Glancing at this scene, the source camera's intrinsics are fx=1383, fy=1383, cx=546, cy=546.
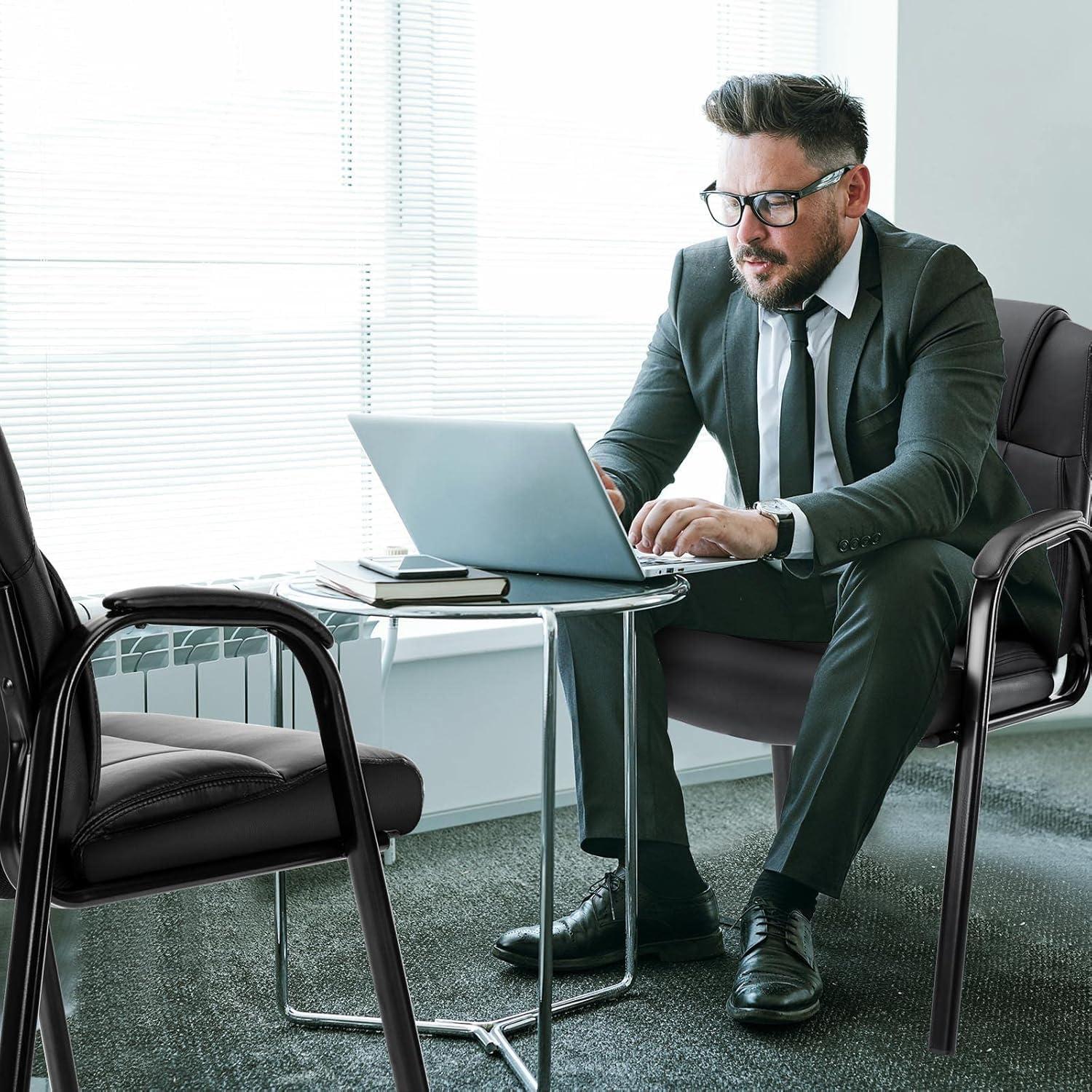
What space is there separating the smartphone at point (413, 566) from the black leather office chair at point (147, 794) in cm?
22

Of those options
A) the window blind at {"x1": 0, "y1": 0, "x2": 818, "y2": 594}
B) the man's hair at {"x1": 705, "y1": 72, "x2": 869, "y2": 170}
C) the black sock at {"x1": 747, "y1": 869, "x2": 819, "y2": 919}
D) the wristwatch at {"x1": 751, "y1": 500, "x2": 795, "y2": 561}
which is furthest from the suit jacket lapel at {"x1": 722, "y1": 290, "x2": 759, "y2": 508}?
the window blind at {"x1": 0, "y1": 0, "x2": 818, "y2": 594}

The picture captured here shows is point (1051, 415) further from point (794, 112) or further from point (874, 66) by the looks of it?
point (874, 66)

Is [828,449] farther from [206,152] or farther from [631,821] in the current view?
[206,152]

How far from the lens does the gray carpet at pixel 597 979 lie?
66.4 inches

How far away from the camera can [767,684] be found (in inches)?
74.1

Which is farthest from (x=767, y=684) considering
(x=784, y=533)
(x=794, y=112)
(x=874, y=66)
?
(x=874, y=66)

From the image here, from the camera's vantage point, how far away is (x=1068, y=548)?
1991 mm

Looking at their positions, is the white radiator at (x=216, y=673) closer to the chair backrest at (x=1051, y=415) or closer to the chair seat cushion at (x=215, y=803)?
the chair seat cushion at (x=215, y=803)

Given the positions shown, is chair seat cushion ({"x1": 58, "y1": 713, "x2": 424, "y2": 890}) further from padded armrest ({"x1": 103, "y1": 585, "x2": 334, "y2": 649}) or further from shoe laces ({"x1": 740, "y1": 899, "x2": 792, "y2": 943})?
shoe laces ({"x1": 740, "y1": 899, "x2": 792, "y2": 943})

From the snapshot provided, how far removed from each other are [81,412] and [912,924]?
166 centimetres

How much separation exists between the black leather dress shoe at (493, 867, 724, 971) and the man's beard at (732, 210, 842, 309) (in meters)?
0.89

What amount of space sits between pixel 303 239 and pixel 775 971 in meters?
1.62

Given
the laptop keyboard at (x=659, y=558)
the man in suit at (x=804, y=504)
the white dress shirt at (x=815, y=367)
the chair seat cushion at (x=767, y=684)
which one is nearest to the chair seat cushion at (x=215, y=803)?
the laptop keyboard at (x=659, y=558)

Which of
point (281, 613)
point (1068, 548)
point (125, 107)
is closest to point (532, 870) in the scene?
point (1068, 548)
